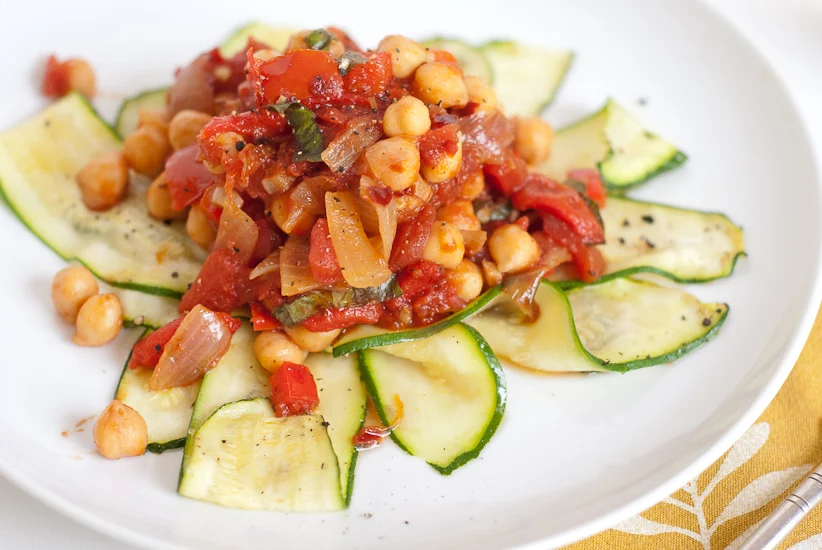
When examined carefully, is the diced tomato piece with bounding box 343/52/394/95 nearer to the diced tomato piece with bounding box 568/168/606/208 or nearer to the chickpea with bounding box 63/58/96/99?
the diced tomato piece with bounding box 568/168/606/208

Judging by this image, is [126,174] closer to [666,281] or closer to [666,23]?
[666,281]

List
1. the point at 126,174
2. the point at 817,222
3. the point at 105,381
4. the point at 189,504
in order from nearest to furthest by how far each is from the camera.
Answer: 1. the point at 189,504
2. the point at 105,381
3. the point at 817,222
4. the point at 126,174

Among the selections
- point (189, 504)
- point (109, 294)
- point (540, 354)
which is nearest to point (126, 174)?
point (109, 294)

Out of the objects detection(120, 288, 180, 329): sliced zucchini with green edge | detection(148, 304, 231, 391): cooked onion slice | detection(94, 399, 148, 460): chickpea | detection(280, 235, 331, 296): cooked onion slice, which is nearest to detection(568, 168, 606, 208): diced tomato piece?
detection(280, 235, 331, 296): cooked onion slice

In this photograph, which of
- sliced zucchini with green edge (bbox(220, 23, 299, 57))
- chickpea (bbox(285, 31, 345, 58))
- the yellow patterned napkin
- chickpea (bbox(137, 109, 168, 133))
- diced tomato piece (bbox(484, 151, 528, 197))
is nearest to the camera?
the yellow patterned napkin

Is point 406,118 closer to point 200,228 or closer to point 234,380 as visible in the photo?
point 200,228

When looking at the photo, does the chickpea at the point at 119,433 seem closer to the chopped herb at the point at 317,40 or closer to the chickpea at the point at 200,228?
the chickpea at the point at 200,228
